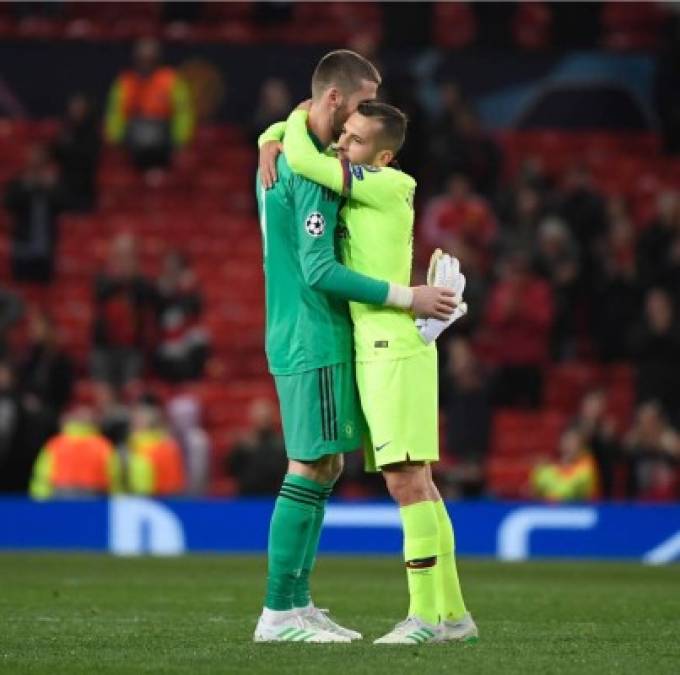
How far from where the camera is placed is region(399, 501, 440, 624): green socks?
25.0 ft

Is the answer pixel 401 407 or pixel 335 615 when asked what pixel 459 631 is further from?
pixel 335 615

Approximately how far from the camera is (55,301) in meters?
21.4

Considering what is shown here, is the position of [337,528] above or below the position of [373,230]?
below

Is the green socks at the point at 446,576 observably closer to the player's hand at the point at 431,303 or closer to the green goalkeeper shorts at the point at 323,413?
the green goalkeeper shorts at the point at 323,413

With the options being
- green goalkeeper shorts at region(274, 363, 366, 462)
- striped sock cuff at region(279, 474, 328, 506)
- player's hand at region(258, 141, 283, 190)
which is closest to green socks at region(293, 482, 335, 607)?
striped sock cuff at region(279, 474, 328, 506)

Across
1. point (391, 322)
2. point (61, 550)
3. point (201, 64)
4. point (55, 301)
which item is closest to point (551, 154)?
point (201, 64)

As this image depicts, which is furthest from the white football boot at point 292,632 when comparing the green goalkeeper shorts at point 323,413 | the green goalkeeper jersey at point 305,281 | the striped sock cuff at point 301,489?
the green goalkeeper jersey at point 305,281

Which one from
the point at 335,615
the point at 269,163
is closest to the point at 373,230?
the point at 269,163

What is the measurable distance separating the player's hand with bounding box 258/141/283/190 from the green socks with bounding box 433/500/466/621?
1455 mm

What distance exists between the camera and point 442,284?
7777 millimetres

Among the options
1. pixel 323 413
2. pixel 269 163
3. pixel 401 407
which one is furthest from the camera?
pixel 269 163

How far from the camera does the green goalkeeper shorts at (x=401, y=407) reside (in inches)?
297

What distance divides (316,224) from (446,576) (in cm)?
148

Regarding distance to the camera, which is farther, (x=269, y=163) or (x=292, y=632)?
(x=269, y=163)
